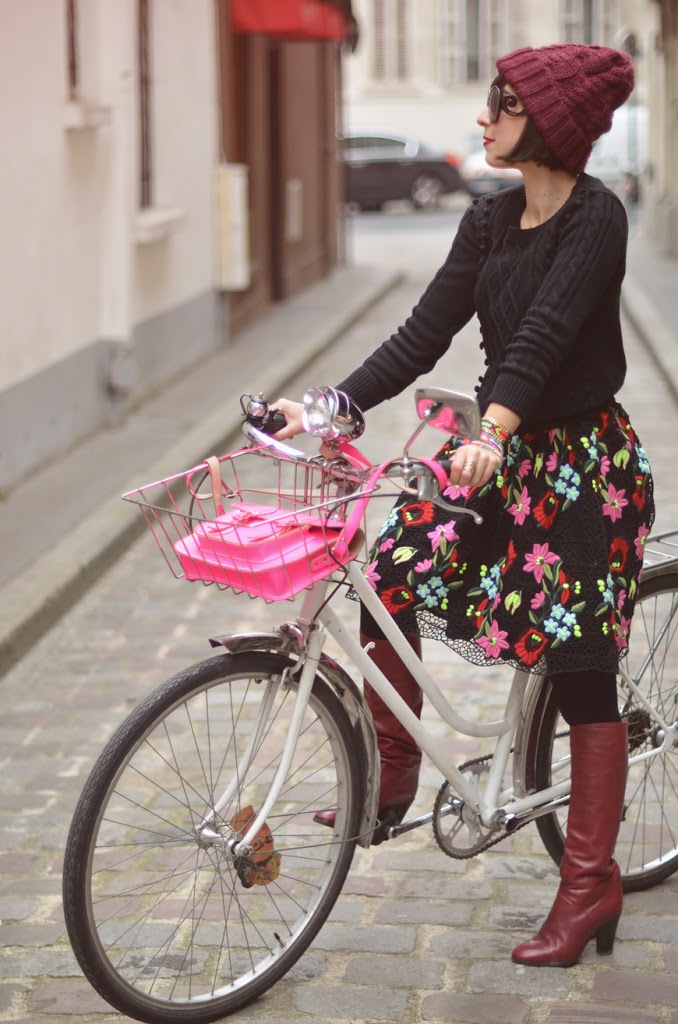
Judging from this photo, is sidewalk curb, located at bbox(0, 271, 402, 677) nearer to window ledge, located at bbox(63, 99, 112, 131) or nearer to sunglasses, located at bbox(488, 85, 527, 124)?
window ledge, located at bbox(63, 99, 112, 131)

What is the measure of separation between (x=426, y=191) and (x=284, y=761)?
32.4 meters

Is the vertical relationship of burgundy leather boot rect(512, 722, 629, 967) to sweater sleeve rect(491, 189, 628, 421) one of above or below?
below

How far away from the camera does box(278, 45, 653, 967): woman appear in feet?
9.68

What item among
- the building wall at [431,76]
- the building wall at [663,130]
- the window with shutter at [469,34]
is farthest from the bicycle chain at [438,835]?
the window with shutter at [469,34]

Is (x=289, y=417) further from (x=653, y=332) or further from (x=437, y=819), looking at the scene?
(x=653, y=332)

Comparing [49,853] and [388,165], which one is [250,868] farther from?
[388,165]

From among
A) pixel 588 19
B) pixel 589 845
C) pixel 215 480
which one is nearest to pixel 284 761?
pixel 215 480

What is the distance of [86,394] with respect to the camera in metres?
9.59

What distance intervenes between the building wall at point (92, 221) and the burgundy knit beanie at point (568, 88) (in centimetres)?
539

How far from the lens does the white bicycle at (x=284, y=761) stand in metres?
2.82

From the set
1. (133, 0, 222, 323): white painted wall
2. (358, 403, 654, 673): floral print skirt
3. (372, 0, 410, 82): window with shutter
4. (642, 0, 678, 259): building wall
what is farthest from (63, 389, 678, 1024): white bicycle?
(372, 0, 410, 82): window with shutter

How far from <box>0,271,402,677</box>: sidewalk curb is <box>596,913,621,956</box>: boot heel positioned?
9.19ft

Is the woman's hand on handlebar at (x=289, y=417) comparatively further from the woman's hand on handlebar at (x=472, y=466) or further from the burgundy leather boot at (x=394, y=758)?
the burgundy leather boot at (x=394, y=758)

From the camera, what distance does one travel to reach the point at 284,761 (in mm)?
3035
